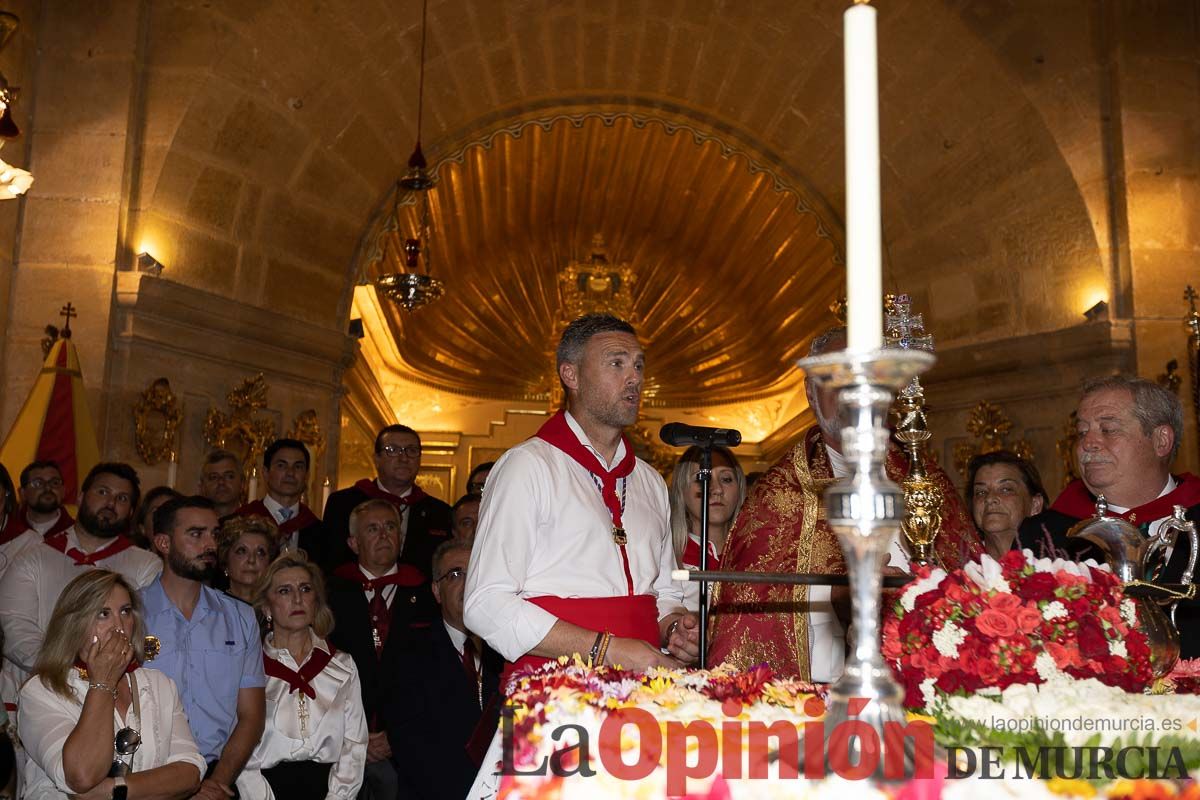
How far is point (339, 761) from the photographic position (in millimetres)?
4562

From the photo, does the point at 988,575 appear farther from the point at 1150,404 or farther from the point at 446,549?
the point at 446,549

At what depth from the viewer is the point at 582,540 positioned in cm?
281

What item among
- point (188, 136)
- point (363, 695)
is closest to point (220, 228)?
point (188, 136)

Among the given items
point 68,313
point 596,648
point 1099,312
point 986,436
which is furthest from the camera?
point 986,436

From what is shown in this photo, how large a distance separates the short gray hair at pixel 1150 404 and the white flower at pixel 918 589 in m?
1.38

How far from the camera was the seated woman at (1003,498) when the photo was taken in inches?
174

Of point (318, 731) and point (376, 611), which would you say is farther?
point (376, 611)

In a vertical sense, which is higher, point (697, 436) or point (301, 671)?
point (697, 436)

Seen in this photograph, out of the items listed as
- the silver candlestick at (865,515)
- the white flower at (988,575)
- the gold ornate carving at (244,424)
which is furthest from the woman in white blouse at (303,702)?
the silver candlestick at (865,515)

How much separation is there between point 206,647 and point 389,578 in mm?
1246

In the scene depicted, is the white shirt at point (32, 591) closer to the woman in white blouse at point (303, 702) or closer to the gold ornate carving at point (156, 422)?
the woman in white blouse at point (303, 702)

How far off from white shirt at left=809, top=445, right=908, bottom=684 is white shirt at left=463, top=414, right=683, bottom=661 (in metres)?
0.80

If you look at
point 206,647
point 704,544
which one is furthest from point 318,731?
point 704,544

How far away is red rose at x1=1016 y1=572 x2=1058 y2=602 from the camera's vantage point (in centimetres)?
174
